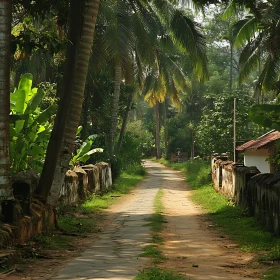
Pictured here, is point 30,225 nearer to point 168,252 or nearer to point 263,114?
point 168,252

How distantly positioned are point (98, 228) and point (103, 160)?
1457cm

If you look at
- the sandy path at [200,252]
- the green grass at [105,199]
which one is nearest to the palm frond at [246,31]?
the green grass at [105,199]

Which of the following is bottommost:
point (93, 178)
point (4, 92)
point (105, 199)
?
point (105, 199)

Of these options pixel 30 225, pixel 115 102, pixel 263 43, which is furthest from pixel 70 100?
pixel 115 102

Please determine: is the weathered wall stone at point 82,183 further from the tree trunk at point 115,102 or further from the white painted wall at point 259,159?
the tree trunk at point 115,102

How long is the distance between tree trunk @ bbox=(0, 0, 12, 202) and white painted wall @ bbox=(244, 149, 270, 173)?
649 inches

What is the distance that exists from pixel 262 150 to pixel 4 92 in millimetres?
17616

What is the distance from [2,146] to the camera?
1091cm

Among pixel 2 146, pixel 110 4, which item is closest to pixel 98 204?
pixel 110 4

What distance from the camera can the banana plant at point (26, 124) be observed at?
13773 millimetres

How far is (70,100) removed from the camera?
43.9 feet

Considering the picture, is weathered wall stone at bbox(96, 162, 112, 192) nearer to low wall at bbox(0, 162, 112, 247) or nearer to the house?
the house

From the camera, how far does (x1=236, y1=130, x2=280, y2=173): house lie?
24119 millimetres

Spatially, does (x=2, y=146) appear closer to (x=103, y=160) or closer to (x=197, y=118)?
(x=103, y=160)
